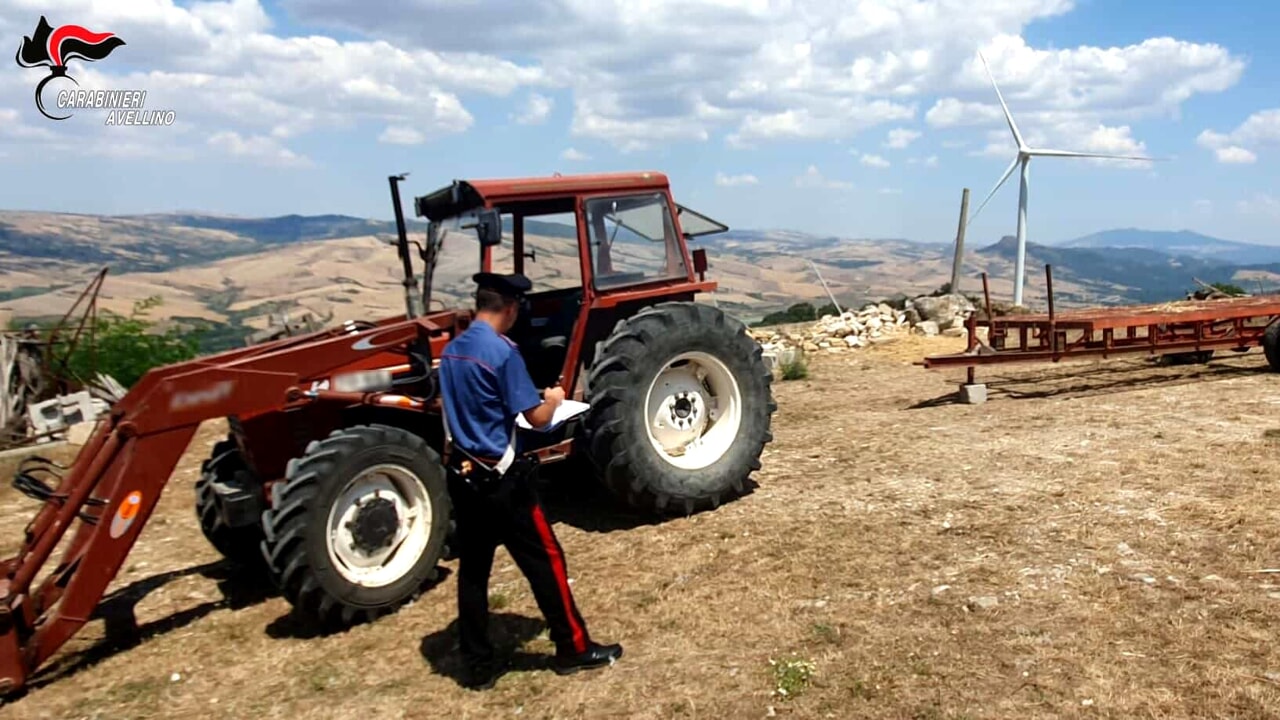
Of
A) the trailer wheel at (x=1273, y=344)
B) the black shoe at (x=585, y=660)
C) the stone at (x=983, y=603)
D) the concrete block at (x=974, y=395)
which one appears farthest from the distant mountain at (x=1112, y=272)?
the black shoe at (x=585, y=660)

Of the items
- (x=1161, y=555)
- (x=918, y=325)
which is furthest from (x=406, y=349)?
(x=918, y=325)

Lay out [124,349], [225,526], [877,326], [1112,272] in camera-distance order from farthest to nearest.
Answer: [1112,272], [877,326], [124,349], [225,526]

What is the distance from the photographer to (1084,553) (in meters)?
4.73

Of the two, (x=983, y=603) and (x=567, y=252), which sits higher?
(x=567, y=252)

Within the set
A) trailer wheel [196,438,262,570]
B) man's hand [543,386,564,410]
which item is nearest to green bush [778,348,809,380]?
trailer wheel [196,438,262,570]

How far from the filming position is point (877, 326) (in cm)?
1549

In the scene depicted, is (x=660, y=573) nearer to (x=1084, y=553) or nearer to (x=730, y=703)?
(x=730, y=703)

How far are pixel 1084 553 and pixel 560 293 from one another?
3.56m

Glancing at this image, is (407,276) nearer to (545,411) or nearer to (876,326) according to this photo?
(545,411)

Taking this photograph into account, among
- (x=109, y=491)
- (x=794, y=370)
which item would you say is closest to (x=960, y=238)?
(x=794, y=370)

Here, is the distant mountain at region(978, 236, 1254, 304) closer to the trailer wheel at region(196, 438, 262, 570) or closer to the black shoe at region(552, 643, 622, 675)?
the trailer wheel at region(196, 438, 262, 570)

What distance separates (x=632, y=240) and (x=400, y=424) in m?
1.93

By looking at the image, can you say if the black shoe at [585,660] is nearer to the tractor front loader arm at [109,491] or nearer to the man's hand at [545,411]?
the man's hand at [545,411]

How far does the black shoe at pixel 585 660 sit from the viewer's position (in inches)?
156
